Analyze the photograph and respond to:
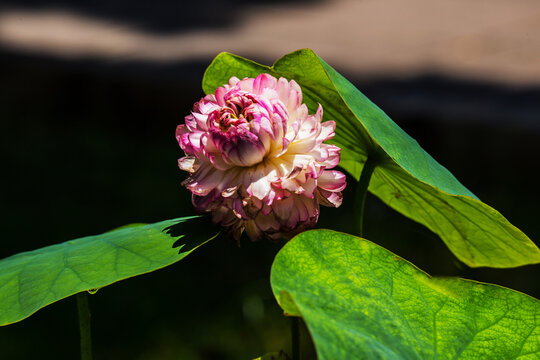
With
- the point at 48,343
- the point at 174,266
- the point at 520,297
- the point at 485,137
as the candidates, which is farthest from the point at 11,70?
the point at 520,297

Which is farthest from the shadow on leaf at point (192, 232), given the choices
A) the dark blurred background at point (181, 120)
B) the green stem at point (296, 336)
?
the dark blurred background at point (181, 120)

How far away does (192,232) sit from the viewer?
0.63 m

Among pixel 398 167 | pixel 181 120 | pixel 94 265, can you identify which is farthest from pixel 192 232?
pixel 181 120

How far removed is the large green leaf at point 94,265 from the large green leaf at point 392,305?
10cm

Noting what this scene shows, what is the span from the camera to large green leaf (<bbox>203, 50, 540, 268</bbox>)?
2.15ft

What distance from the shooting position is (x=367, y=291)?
22.8 inches

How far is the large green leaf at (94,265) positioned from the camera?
1.95 ft

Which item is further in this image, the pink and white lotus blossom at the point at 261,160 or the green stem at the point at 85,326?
the green stem at the point at 85,326

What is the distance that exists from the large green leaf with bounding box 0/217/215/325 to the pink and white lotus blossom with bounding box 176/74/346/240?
0.15 feet

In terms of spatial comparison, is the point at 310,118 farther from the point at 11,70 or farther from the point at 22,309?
the point at 11,70

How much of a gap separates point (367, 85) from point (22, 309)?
247cm

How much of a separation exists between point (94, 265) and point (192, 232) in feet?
0.31

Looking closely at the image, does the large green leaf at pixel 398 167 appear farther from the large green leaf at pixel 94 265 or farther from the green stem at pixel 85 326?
the green stem at pixel 85 326

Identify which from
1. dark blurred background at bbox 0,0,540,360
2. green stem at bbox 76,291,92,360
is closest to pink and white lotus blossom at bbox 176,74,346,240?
green stem at bbox 76,291,92,360
